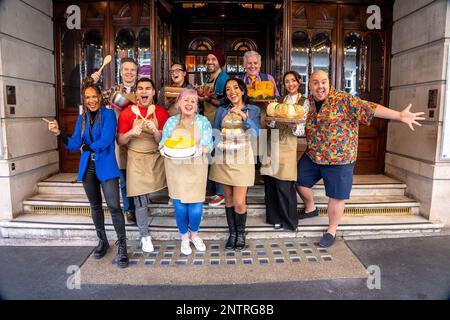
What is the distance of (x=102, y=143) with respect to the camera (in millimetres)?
3383

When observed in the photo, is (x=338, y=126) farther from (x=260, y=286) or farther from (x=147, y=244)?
(x=147, y=244)

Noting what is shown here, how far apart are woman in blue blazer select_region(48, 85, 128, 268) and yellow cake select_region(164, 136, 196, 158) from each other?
1.88 ft

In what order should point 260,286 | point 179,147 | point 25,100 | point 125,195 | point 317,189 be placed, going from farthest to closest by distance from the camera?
1. point 317,189
2. point 25,100
3. point 125,195
4. point 179,147
5. point 260,286

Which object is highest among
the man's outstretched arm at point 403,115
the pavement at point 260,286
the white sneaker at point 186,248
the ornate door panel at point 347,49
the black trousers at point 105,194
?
the ornate door panel at point 347,49

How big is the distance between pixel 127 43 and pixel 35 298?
393 cm

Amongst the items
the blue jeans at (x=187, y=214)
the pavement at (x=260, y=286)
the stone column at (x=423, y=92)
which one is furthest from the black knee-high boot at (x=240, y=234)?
the stone column at (x=423, y=92)

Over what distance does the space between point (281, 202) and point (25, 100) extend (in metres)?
3.61

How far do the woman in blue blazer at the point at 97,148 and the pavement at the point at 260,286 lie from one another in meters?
0.51

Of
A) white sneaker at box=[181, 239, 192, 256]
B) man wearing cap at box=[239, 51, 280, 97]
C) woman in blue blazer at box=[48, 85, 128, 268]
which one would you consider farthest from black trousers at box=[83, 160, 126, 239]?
man wearing cap at box=[239, 51, 280, 97]

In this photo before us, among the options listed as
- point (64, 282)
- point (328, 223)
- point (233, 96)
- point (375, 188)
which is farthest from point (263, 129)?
point (64, 282)

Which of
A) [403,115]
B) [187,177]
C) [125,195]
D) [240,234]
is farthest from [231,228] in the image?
[403,115]

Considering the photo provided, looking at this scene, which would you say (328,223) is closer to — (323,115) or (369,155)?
(323,115)

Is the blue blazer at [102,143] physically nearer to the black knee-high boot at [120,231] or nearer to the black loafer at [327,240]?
the black knee-high boot at [120,231]

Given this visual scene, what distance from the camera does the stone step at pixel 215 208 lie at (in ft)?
15.3
